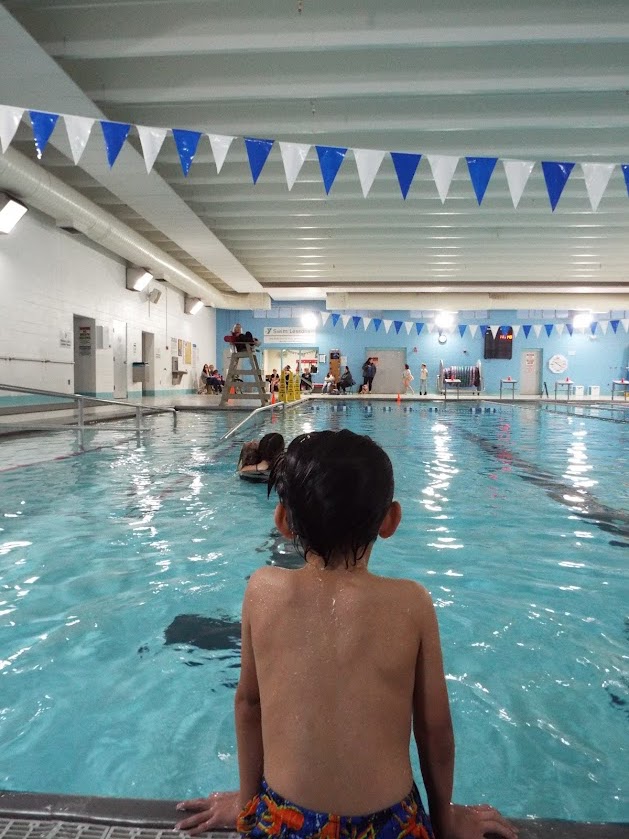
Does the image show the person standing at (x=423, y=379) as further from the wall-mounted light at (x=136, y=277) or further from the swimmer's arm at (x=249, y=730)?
the swimmer's arm at (x=249, y=730)

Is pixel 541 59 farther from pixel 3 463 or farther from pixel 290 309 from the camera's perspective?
pixel 290 309

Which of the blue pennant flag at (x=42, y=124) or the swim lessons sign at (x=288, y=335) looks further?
the swim lessons sign at (x=288, y=335)

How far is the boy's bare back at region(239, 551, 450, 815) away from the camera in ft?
3.10

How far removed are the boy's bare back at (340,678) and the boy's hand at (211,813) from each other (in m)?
0.27

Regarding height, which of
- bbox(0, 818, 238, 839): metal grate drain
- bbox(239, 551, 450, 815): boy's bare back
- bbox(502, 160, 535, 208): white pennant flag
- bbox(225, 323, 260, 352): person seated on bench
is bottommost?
bbox(0, 818, 238, 839): metal grate drain

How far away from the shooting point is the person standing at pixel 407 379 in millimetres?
24391

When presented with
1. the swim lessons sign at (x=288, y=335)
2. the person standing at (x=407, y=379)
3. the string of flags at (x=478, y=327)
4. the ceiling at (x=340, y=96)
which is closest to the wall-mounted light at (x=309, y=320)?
the swim lessons sign at (x=288, y=335)

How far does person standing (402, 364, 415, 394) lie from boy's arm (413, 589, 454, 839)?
23616 mm

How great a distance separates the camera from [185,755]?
175cm

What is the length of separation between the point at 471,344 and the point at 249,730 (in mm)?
25263

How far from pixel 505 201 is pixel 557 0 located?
6179mm

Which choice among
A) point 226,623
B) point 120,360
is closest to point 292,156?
point 226,623

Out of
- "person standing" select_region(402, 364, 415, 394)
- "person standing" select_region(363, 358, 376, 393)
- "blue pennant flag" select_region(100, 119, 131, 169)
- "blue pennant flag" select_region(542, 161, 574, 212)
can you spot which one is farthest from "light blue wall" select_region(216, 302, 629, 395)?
"blue pennant flag" select_region(100, 119, 131, 169)

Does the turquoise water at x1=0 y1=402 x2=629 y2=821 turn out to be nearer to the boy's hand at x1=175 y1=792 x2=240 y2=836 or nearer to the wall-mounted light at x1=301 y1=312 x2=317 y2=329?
the boy's hand at x1=175 y1=792 x2=240 y2=836
